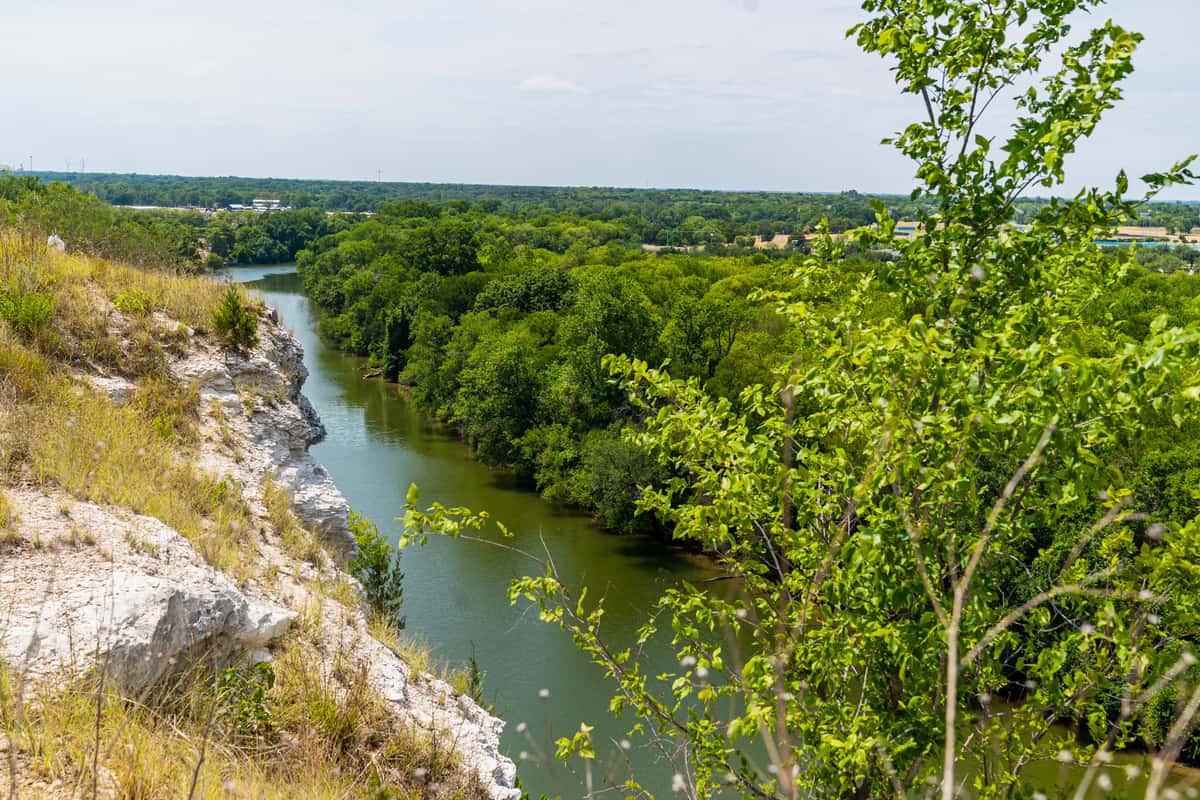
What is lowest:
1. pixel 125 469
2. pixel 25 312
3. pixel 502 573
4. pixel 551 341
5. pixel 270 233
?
pixel 502 573

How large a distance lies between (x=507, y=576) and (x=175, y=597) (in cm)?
1949

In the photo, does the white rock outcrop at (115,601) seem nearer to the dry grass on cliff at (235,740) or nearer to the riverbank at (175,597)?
the riverbank at (175,597)

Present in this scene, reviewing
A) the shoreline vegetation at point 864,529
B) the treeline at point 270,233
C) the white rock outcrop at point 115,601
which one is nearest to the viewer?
the shoreline vegetation at point 864,529

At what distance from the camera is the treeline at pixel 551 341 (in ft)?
102

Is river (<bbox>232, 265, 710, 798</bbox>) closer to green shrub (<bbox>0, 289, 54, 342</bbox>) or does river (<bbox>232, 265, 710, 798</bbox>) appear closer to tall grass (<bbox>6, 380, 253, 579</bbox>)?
tall grass (<bbox>6, 380, 253, 579</bbox>)

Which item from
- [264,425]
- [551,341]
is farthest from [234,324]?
[551,341]

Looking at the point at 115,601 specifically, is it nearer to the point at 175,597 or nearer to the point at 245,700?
the point at 175,597

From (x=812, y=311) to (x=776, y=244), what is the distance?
9119 cm

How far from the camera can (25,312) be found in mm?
8789

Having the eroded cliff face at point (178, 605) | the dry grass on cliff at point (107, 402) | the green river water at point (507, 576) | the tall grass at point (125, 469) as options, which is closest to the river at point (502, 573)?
the green river water at point (507, 576)

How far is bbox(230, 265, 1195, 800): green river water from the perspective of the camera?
53.4 feet

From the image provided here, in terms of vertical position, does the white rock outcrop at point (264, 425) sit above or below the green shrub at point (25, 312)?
below

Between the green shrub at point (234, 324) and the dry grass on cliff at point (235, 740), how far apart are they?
6138 mm

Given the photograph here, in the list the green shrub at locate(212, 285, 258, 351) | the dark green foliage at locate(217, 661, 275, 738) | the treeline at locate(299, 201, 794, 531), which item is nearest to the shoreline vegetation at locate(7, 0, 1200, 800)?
the dark green foliage at locate(217, 661, 275, 738)
